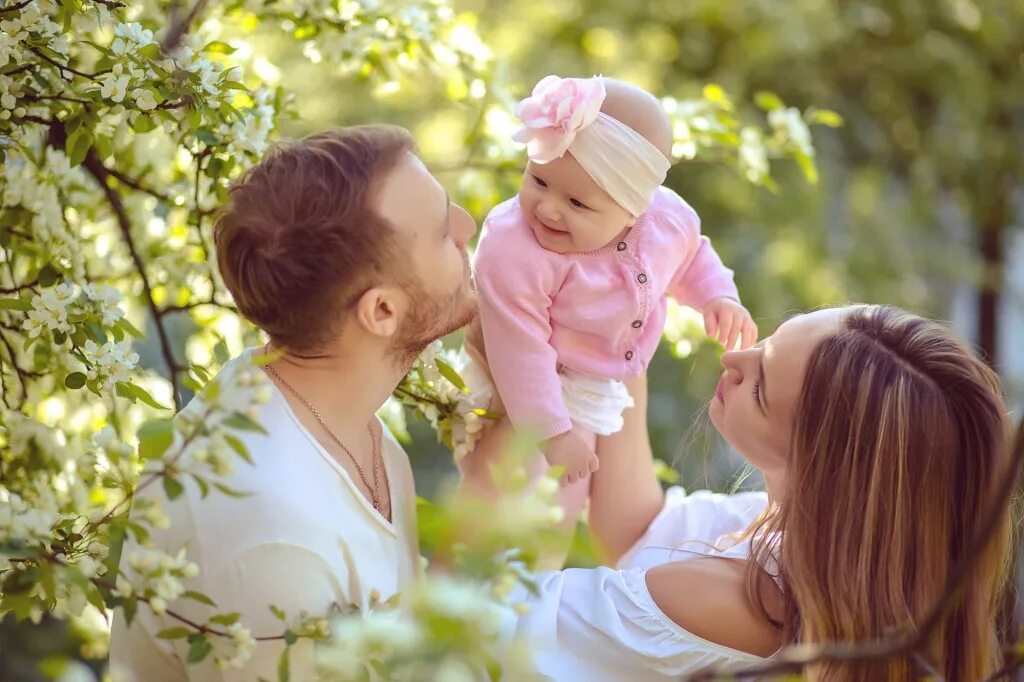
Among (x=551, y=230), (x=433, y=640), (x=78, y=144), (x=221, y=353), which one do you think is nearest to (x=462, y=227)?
(x=551, y=230)

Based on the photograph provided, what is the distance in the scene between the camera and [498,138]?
2316 millimetres

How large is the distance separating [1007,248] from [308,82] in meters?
3.30

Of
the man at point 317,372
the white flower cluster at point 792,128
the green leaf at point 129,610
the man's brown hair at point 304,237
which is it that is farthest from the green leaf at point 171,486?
the white flower cluster at point 792,128

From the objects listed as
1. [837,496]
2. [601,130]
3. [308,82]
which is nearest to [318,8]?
[601,130]

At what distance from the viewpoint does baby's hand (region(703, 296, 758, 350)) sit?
75.0 inches

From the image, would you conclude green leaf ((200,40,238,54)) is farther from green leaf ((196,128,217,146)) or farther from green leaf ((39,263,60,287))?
green leaf ((39,263,60,287))

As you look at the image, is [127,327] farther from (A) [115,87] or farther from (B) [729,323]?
(B) [729,323]

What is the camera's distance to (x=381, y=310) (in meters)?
1.53

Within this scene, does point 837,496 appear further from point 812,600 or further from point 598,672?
point 598,672

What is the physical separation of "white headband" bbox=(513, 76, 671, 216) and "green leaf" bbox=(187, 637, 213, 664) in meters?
0.83

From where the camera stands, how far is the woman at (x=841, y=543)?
1.52m

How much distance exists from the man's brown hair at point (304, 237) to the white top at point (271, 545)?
117 millimetres

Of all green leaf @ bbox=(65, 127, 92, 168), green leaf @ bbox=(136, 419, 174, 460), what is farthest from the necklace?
green leaf @ bbox=(136, 419, 174, 460)

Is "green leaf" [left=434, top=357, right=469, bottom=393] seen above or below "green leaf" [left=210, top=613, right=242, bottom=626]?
below
